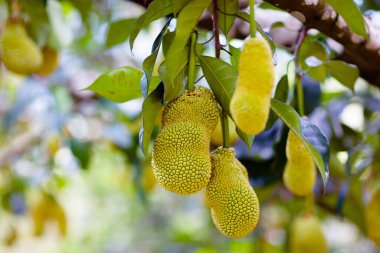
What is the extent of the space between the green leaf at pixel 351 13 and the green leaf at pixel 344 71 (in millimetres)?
126

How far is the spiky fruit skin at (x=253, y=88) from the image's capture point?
48cm

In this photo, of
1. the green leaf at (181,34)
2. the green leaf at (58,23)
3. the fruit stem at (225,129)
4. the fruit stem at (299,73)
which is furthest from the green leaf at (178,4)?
the green leaf at (58,23)

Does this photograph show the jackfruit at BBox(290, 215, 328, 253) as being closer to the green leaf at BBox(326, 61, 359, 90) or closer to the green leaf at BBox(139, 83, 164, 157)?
the green leaf at BBox(326, 61, 359, 90)

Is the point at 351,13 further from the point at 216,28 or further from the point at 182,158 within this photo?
the point at 182,158

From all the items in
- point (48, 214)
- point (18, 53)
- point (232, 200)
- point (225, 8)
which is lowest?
point (48, 214)

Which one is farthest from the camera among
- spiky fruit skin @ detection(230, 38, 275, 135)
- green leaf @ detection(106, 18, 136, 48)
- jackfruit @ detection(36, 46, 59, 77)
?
jackfruit @ detection(36, 46, 59, 77)

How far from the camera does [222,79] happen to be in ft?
2.00

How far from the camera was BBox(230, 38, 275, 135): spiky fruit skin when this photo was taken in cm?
48

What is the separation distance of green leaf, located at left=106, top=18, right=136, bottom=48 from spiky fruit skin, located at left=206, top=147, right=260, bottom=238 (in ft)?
1.67

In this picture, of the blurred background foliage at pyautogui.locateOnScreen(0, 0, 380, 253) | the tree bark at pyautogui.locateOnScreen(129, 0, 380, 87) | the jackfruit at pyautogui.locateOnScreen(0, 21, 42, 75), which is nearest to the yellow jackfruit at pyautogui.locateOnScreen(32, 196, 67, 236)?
the blurred background foliage at pyautogui.locateOnScreen(0, 0, 380, 253)

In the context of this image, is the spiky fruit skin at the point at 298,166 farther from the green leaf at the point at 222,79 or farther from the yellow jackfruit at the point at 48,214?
the yellow jackfruit at the point at 48,214

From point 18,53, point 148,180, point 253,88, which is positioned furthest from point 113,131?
point 253,88

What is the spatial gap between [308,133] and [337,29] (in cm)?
20

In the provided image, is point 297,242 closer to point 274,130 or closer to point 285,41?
point 274,130
